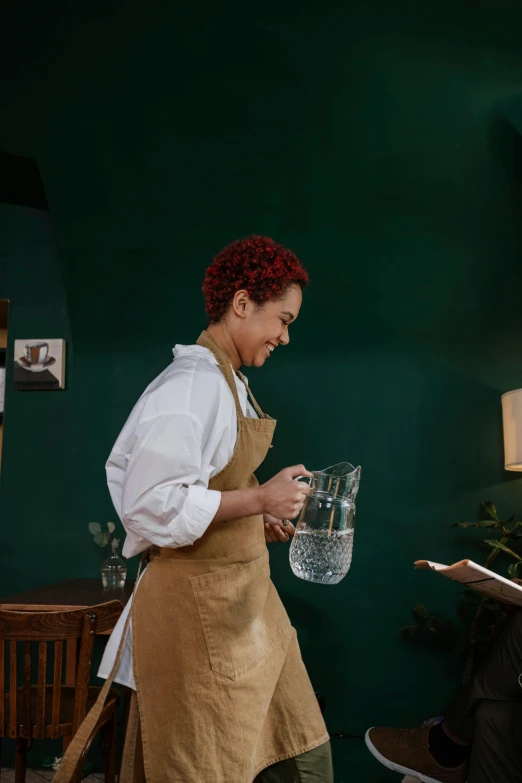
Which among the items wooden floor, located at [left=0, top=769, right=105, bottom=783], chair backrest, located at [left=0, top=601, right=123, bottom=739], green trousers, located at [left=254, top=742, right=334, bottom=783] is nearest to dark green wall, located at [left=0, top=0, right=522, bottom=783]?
wooden floor, located at [left=0, top=769, right=105, bottom=783]

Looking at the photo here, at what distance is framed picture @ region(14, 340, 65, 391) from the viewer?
3.20 m

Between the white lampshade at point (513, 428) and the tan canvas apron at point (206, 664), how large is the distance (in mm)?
1409

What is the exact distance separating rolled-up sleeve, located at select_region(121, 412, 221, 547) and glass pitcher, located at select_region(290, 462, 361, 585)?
0.88ft

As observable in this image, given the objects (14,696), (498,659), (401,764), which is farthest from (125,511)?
(401,764)

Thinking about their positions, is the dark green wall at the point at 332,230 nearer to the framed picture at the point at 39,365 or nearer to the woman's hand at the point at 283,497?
the framed picture at the point at 39,365

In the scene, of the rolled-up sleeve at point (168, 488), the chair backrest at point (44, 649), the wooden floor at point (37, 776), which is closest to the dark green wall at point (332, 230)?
the wooden floor at point (37, 776)

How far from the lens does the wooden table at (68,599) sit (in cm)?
241

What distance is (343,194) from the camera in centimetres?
302

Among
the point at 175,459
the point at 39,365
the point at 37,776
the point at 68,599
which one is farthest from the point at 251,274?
the point at 37,776

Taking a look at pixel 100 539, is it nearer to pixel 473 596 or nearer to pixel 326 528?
pixel 473 596

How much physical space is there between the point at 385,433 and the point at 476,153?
49.8 inches

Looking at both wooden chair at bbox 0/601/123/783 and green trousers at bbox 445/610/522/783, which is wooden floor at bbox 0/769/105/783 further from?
green trousers at bbox 445/610/522/783

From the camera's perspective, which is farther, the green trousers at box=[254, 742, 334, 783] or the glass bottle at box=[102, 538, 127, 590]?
the glass bottle at box=[102, 538, 127, 590]

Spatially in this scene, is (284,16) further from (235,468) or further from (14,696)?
(14,696)
